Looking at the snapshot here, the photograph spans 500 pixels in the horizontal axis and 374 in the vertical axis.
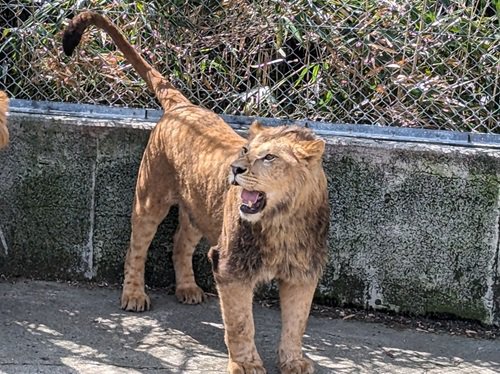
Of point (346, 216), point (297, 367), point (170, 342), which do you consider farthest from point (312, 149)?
point (170, 342)

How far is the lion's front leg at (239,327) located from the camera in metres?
5.02

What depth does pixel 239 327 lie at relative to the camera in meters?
5.03

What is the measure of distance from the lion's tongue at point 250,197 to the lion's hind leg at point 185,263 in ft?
4.32

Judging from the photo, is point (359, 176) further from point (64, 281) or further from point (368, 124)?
point (64, 281)

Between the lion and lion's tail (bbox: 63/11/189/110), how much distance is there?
1 centimetres

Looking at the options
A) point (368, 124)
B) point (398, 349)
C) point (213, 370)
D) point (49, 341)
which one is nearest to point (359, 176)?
point (368, 124)

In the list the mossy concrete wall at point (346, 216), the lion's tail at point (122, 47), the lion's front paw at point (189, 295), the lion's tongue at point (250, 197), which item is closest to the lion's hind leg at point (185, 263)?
the lion's front paw at point (189, 295)

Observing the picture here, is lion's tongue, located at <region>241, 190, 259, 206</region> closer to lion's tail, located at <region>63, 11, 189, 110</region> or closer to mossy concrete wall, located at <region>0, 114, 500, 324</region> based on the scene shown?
mossy concrete wall, located at <region>0, 114, 500, 324</region>

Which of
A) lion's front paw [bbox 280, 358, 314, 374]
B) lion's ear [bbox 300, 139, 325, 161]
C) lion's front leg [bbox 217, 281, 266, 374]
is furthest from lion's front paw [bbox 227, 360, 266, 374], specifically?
lion's ear [bbox 300, 139, 325, 161]

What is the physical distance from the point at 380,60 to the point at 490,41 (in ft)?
2.08

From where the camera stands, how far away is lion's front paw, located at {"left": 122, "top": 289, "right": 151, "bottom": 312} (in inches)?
238

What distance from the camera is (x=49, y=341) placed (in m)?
5.55

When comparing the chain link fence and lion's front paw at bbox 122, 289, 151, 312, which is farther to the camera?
the chain link fence

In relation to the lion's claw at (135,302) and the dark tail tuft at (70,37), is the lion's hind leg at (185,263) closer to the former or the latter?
the lion's claw at (135,302)
